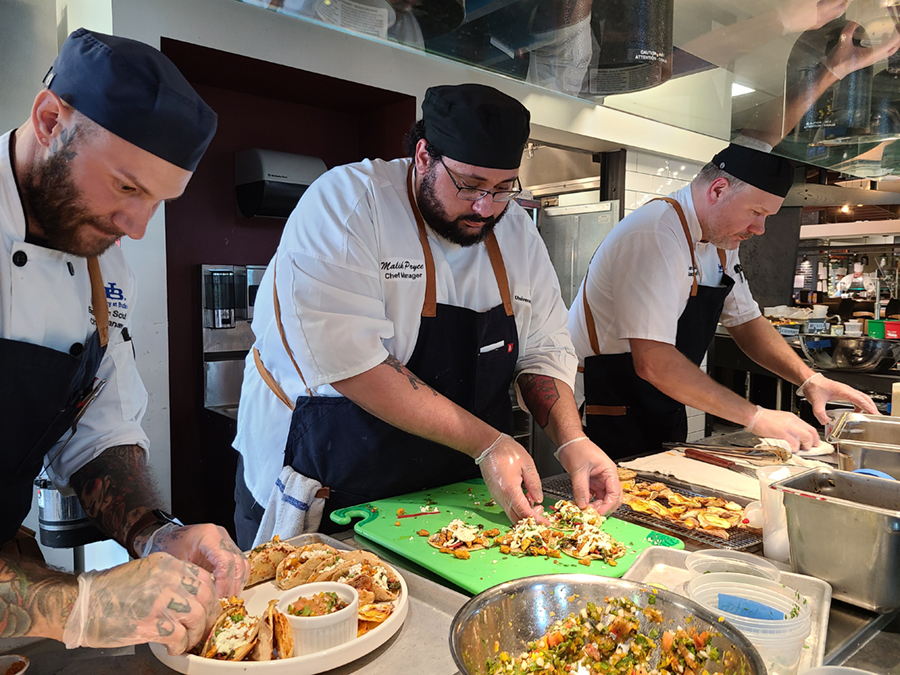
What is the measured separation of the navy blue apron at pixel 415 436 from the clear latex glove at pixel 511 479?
257 millimetres

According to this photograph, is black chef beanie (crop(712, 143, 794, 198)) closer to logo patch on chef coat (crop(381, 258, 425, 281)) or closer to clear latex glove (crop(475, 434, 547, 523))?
logo patch on chef coat (crop(381, 258, 425, 281))

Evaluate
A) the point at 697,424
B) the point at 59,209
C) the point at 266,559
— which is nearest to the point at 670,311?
the point at 266,559

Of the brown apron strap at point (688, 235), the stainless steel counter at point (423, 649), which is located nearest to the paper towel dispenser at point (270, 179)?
the brown apron strap at point (688, 235)

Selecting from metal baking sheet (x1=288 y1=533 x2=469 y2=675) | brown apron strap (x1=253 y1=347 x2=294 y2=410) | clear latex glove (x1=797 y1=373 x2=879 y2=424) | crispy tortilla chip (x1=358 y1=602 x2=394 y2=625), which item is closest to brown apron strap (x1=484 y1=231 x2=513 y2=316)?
brown apron strap (x1=253 y1=347 x2=294 y2=410)

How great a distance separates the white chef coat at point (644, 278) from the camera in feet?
8.34

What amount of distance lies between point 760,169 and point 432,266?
1.60m

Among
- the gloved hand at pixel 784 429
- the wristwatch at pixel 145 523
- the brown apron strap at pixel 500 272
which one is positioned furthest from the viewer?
the gloved hand at pixel 784 429

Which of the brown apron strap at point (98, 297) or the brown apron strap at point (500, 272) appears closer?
the brown apron strap at point (98, 297)

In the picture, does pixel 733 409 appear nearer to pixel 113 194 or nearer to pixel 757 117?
pixel 757 117

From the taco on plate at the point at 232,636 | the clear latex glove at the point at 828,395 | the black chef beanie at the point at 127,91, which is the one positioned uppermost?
the black chef beanie at the point at 127,91

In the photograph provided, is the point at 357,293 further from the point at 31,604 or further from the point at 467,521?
the point at 31,604

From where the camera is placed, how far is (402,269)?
1.78m

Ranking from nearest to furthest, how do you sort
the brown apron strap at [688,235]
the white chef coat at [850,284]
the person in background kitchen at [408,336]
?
the person in background kitchen at [408,336]
the brown apron strap at [688,235]
the white chef coat at [850,284]

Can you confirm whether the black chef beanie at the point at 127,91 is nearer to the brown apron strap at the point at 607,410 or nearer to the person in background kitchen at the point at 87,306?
the person in background kitchen at the point at 87,306
